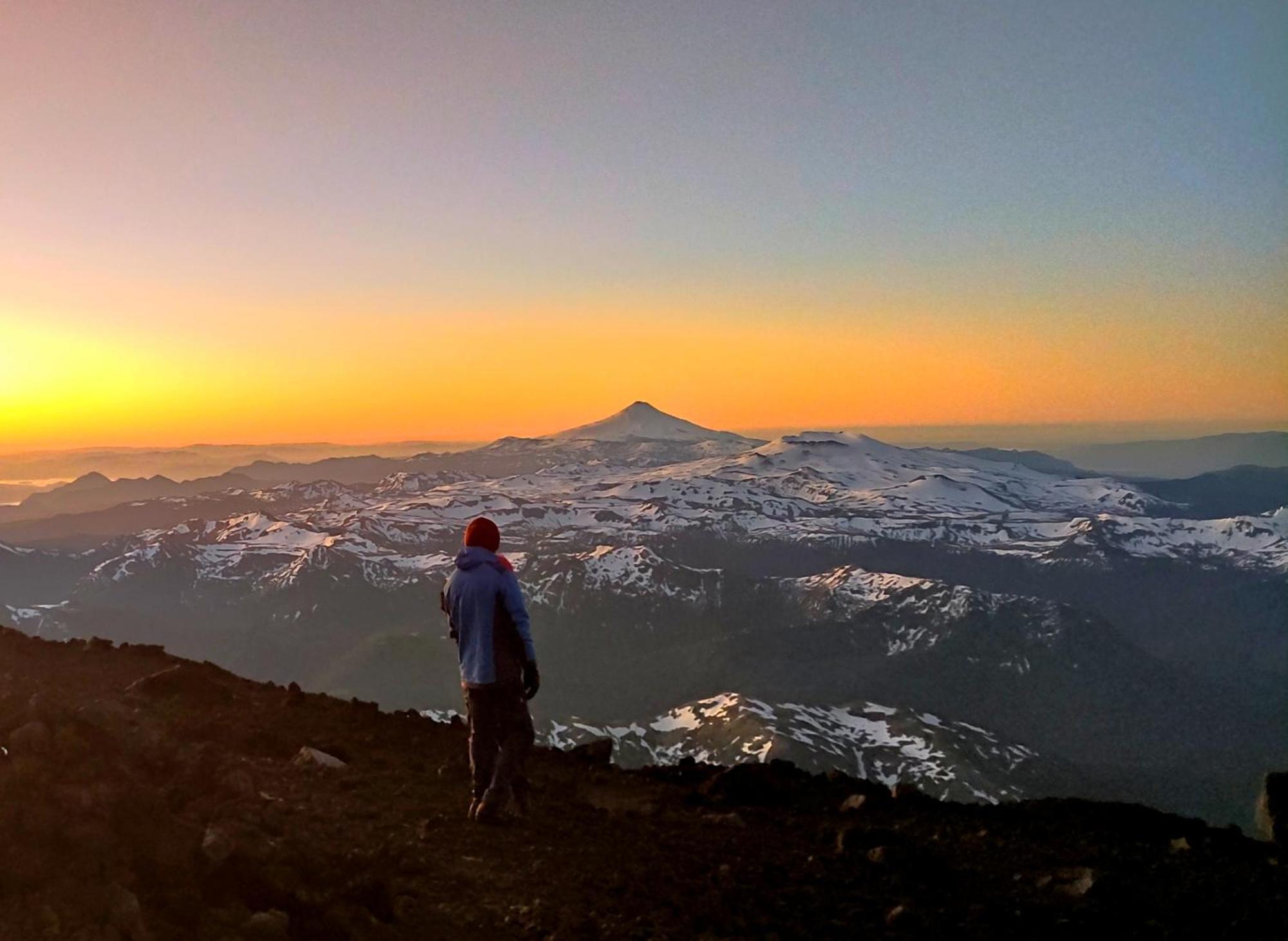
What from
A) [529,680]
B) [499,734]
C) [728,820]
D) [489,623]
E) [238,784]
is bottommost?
[728,820]

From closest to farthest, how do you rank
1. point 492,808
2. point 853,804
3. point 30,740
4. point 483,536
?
point 30,740, point 492,808, point 483,536, point 853,804

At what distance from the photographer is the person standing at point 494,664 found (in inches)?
482

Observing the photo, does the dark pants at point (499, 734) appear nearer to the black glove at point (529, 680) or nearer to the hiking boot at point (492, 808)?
the black glove at point (529, 680)

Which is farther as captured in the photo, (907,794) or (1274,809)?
(907,794)

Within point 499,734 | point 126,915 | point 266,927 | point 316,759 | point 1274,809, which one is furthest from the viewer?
point 1274,809

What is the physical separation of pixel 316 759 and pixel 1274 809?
15818 millimetres

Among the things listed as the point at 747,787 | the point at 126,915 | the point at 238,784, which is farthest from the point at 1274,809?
the point at 126,915

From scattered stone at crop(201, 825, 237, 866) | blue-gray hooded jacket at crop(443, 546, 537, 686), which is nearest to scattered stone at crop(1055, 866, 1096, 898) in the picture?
blue-gray hooded jacket at crop(443, 546, 537, 686)

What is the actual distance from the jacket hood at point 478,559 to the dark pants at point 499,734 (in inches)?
65.9

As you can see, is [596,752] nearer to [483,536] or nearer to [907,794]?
[907,794]

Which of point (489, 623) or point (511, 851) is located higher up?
point (489, 623)

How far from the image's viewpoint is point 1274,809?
1473cm

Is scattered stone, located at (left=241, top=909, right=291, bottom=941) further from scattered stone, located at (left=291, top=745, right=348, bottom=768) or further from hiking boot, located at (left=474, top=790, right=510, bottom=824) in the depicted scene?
scattered stone, located at (left=291, top=745, right=348, bottom=768)

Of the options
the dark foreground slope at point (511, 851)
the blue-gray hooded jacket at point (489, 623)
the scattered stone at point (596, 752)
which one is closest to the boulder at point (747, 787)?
the dark foreground slope at point (511, 851)
